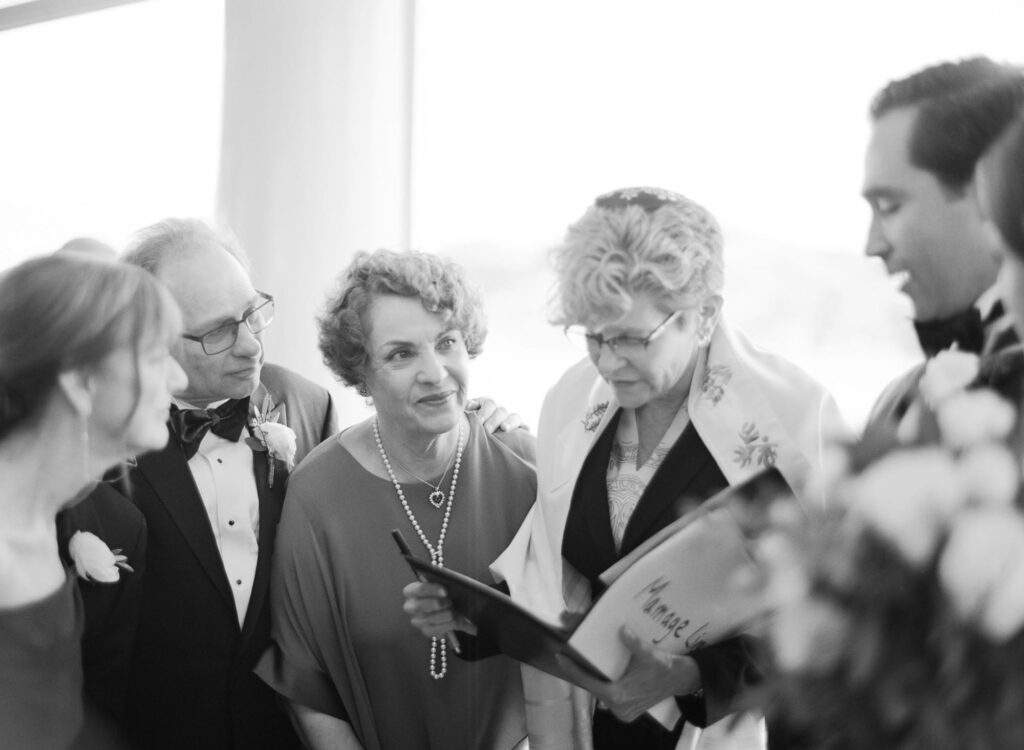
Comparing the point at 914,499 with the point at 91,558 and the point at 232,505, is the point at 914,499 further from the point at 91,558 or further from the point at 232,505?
the point at 232,505

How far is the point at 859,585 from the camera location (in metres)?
0.90

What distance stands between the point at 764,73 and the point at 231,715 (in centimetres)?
262

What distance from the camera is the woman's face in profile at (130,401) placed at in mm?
1835

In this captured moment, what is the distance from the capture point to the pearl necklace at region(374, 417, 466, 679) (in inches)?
97.7

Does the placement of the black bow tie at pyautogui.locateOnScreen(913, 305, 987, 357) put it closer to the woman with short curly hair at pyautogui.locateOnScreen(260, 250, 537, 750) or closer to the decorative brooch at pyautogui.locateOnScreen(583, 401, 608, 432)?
the decorative brooch at pyautogui.locateOnScreen(583, 401, 608, 432)

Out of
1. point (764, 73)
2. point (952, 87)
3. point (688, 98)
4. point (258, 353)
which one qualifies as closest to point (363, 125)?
point (688, 98)

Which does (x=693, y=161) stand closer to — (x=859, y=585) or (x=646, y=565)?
(x=646, y=565)

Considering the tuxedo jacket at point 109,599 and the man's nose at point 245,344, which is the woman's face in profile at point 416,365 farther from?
the tuxedo jacket at point 109,599

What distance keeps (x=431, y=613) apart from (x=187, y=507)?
62cm

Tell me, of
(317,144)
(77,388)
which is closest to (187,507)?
(77,388)

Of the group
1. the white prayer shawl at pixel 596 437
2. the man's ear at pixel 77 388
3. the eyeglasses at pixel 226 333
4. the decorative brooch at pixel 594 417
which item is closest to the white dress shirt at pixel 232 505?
the eyeglasses at pixel 226 333

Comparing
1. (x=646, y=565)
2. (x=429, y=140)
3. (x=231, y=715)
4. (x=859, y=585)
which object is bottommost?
(x=231, y=715)

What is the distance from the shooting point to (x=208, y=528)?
8.07 ft

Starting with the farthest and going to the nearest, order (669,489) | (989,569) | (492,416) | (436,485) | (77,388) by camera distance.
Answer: (492,416) < (436,485) < (669,489) < (77,388) < (989,569)
